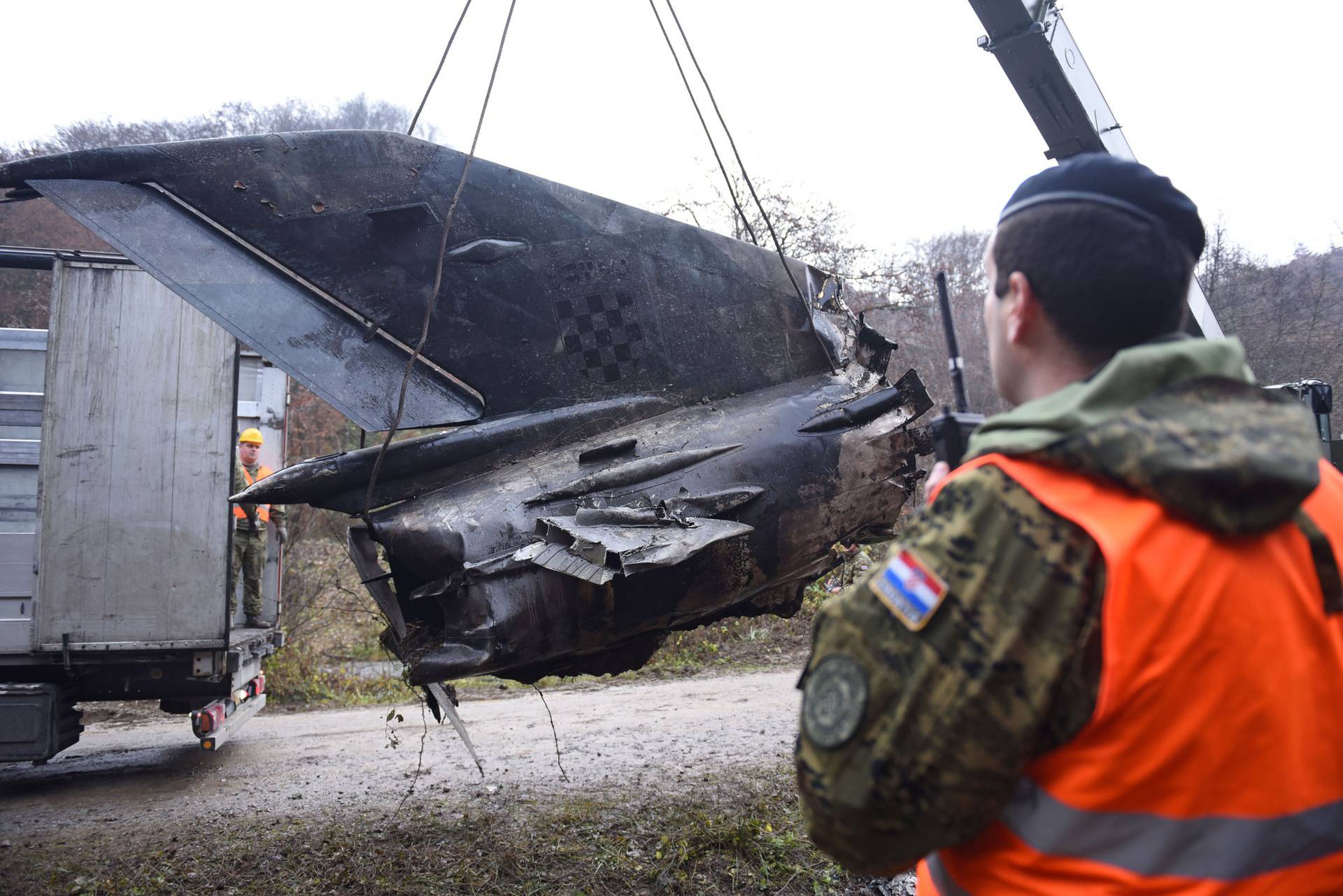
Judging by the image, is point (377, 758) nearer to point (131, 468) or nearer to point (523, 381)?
point (131, 468)

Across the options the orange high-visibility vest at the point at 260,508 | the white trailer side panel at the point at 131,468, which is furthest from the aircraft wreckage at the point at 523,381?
the orange high-visibility vest at the point at 260,508

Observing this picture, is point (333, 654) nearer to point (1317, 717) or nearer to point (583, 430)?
point (583, 430)

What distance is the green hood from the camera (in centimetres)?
96

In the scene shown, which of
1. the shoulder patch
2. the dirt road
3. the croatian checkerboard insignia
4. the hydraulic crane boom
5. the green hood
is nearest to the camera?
the green hood

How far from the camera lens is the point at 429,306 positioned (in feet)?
9.38

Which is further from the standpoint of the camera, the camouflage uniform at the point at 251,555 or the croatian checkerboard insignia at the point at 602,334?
the camouflage uniform at the point at 251,555

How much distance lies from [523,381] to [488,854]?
8.29 feet

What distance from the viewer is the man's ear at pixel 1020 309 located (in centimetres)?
121

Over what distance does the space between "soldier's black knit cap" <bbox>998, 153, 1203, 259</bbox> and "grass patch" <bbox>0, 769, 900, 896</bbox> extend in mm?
3477

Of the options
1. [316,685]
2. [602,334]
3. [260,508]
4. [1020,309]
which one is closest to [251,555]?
[260,508]

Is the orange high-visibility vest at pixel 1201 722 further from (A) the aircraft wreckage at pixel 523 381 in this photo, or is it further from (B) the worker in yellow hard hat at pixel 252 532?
(B) the worker in yellow hard hat at pixel 252 532

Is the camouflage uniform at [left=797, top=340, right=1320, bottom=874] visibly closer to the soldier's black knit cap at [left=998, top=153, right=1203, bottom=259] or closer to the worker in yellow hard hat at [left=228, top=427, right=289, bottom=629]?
the soldier's black knit cap at [left=998, top=153, right=1203, bottom=259]

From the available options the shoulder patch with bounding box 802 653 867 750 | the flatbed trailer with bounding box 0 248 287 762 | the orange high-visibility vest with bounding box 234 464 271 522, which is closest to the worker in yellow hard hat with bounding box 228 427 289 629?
the orange high-visibility vest with bounding box 234 464 271 522

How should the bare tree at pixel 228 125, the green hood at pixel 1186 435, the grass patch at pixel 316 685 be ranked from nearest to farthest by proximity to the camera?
the green hood at pixel 1186 435 → the grass patch at pixel 316 685 → the bare tree at pixel 228 125
